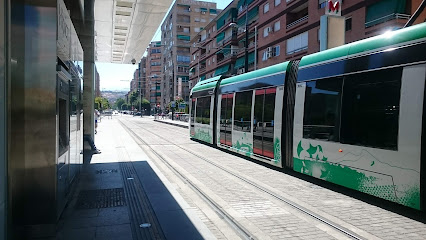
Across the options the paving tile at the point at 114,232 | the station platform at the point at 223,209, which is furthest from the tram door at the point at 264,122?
the paving tile at the point at 114,232

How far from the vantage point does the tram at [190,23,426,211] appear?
562 centimetres

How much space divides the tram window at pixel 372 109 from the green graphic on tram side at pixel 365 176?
0.36 metres

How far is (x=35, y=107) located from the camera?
15.0 feet

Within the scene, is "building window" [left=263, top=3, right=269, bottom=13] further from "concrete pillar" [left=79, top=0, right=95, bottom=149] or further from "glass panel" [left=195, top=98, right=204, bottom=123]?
"concrete pillar" [left=79, top=0, right=95, bottom=149]

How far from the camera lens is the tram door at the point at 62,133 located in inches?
194

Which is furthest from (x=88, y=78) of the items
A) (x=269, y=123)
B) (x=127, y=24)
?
(x=269, y=123)

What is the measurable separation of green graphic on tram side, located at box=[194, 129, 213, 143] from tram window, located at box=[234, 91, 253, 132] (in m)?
3.85

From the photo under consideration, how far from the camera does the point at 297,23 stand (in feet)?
117

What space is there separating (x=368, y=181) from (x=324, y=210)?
3.42ft

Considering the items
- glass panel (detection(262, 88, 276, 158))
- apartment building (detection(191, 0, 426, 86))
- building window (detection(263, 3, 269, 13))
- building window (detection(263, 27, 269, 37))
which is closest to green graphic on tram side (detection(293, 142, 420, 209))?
glass panel (detection(262, 88, 276, 158))

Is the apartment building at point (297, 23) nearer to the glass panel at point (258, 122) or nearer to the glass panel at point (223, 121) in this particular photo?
the glass panel at point (258, 122)

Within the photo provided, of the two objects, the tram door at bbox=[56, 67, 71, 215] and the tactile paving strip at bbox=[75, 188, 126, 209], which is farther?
the tactile paving strip at bbox=[75, 188, 126, 209]

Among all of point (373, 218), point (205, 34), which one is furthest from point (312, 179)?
point (205, 34)

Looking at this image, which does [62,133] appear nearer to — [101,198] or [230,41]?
[101,198]
